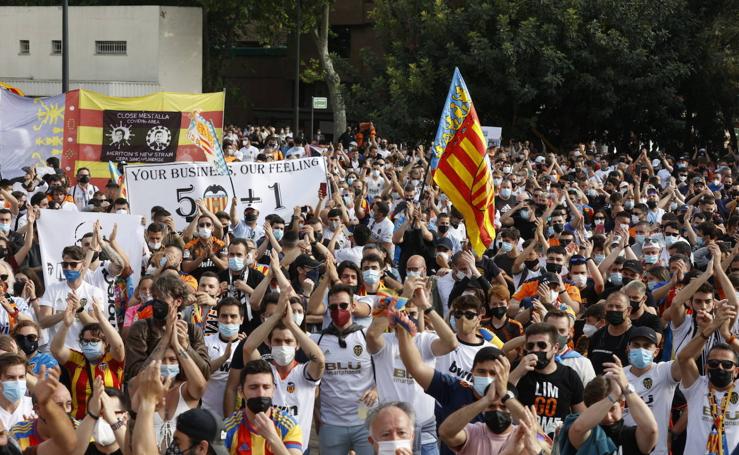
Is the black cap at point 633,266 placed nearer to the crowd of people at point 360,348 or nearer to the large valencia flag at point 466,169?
the crowd of people at point 360,348

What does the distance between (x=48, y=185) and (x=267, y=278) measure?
7166 millimetres

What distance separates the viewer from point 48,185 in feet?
52.3

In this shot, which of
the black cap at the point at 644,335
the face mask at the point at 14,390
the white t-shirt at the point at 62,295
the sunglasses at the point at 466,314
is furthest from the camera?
the white t-shirt at the point at 62,295

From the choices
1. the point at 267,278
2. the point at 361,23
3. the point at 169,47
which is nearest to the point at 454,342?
the point at 267,278

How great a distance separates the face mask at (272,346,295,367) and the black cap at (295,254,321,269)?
131 inches

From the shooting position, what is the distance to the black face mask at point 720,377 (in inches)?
277

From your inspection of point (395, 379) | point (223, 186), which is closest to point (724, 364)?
point (395, 379)

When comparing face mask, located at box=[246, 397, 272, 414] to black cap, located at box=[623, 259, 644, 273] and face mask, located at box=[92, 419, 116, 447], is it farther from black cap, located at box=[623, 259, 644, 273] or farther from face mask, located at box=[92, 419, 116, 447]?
black cap, located at box=[623, 259, 644, 273]

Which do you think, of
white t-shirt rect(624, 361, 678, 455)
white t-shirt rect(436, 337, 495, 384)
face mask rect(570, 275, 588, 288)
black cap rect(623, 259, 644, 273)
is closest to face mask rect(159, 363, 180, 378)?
white t-shirt rect(436, 337, 495, 384)

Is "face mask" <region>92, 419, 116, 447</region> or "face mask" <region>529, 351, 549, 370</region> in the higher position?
"face mask" <region>529, 351, 549, 370</region>

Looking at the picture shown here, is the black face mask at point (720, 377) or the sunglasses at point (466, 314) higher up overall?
the sunglasses at point (466, 314)

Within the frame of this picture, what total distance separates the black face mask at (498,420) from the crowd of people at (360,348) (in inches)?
0.8

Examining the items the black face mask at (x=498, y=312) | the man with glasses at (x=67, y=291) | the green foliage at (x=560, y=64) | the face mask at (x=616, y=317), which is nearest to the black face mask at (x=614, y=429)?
the face mask at (x=616, y=317)

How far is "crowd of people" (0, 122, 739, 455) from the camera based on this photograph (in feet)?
19.6
